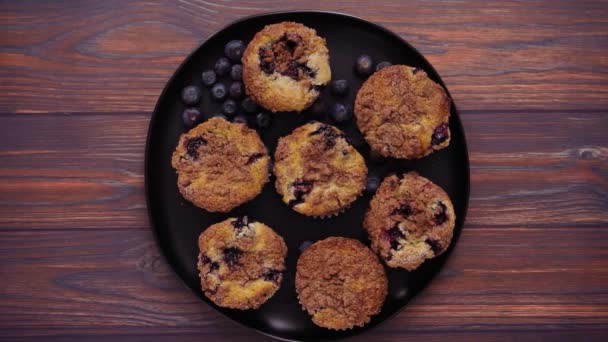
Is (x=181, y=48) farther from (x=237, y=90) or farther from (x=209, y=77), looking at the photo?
(x=237, y=90)

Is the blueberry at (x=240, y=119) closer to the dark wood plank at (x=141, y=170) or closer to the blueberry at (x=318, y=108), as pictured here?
the blueberry at (x=318, y=108)

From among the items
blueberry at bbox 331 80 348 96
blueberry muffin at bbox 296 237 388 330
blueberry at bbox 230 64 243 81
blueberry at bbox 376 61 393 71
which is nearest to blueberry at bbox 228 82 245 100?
blueberry at bbox 230 64 243 81

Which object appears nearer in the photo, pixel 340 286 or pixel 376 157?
pixel 340 286

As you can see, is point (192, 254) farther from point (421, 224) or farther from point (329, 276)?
point (421, 224)

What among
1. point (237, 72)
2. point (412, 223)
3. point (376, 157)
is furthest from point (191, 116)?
point (412, 223)

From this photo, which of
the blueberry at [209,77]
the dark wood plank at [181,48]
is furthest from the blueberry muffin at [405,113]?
the blueberry at [209,77]

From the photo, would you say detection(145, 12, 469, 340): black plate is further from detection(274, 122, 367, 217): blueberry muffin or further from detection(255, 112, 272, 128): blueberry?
detection(274, 122, 367, 217): blueberry muffin

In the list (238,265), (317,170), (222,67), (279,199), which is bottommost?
(238,265)
